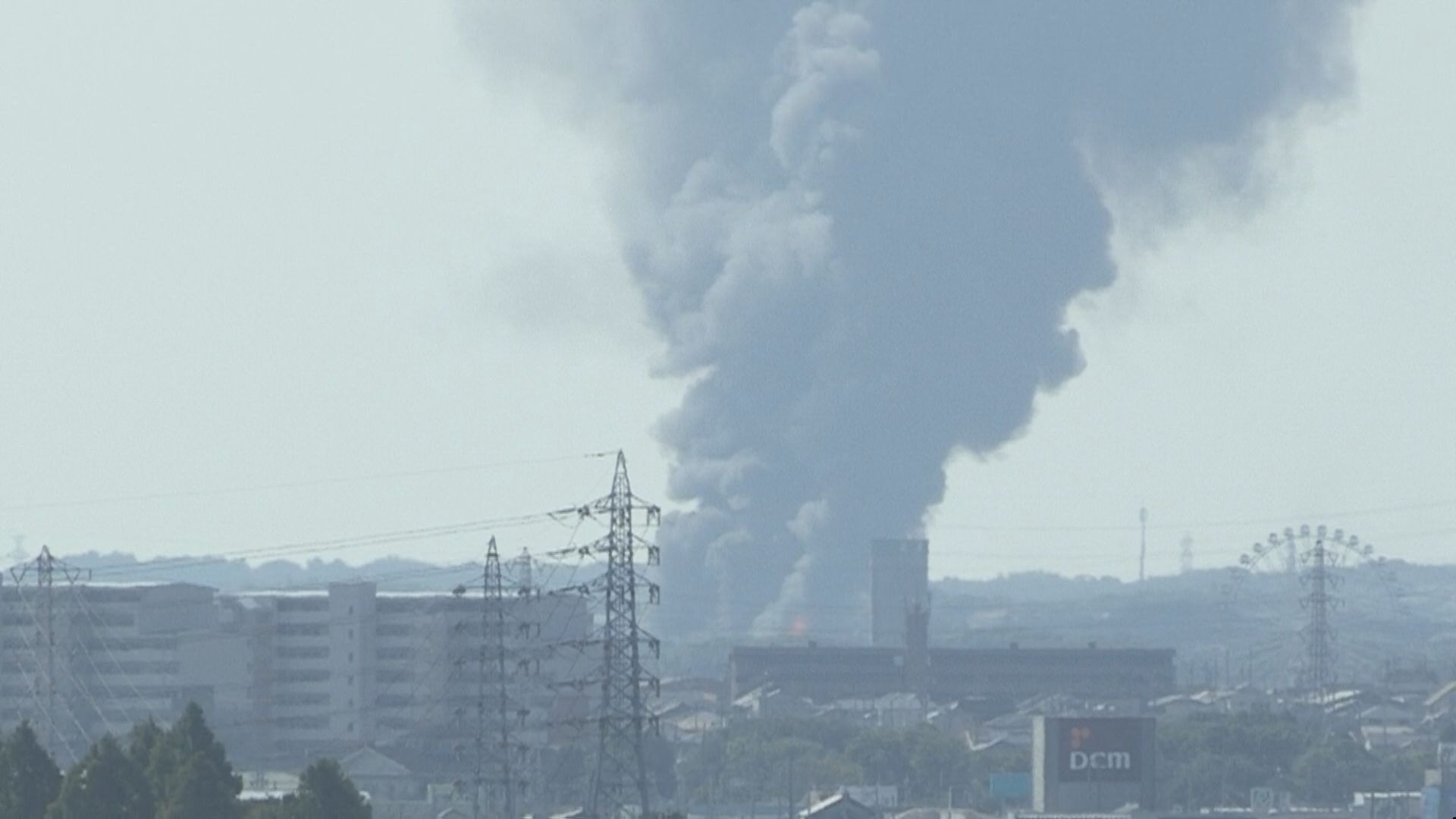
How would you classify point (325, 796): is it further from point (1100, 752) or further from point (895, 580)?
point (895, 580)

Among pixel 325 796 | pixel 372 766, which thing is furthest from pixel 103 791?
pixel 372 766

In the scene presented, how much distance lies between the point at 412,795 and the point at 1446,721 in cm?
4249

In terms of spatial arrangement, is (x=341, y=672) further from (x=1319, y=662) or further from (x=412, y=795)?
(x=1319, y=662)

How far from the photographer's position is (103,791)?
41438 millimetres

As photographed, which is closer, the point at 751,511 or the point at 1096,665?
the point at 1096,665

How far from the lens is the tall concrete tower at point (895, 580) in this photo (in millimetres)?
148750

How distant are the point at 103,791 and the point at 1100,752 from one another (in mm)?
36199

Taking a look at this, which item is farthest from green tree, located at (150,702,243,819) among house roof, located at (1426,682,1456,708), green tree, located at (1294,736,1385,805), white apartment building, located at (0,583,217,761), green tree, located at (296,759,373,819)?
house roof, located at (1426,682,1456,708)

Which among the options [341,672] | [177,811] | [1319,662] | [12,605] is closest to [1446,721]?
[1319,662]

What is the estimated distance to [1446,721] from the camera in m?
108

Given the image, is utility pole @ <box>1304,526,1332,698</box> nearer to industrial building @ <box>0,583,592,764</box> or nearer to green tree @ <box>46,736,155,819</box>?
industrial building @ <box>0,583,592,764</box>

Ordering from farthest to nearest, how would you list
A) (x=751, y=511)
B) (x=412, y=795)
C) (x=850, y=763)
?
1. (x=751, y=511)
2. (x=850, y=763)
3. (x=412, y=795)

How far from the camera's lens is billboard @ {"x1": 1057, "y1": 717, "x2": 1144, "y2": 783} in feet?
241

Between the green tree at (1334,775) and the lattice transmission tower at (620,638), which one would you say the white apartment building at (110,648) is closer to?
the green tree at (1334,775)
